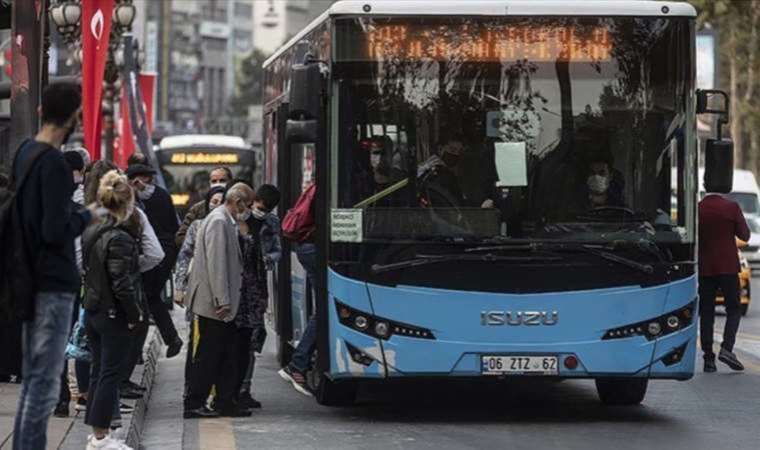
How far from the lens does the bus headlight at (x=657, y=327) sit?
502 inches

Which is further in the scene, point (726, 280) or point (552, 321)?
point (726, 280)

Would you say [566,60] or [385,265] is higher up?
[566,60]

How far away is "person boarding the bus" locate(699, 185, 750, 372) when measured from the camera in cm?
1694

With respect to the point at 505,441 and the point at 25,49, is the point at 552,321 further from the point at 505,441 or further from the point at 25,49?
the point at 25,49

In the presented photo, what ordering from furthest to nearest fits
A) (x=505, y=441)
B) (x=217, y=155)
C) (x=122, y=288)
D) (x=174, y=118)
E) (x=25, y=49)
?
(x=174, y=118), (x=217, y=155), (x=25, y=49), (x=505, y=441), (x=122, y=288)

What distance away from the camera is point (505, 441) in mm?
12219

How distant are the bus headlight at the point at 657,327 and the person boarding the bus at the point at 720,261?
4.09 m

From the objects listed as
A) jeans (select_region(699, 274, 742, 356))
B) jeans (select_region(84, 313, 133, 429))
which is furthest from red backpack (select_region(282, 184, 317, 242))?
jeans (select_region(699, 274, 742, 356))

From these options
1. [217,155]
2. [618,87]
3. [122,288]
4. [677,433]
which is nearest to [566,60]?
[618,87]

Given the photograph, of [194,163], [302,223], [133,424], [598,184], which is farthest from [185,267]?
[194,163]

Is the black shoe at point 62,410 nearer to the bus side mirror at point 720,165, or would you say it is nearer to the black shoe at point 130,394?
the black shoe at point 130,394

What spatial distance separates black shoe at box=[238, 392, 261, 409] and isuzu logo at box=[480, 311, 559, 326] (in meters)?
1.94

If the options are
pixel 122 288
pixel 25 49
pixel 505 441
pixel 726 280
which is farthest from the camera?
pixel 726 280

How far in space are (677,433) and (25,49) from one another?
536cm
